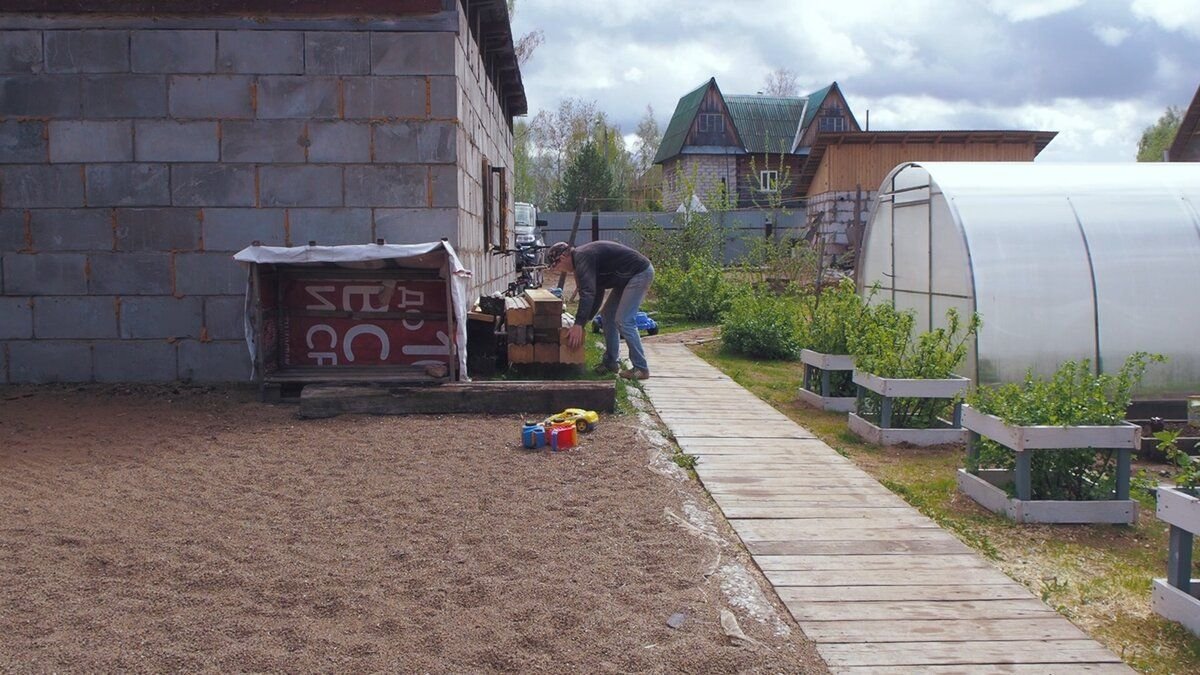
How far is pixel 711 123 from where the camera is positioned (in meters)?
47.0

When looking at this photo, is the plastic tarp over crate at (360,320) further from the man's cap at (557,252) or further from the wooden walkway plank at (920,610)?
the wooden walkway plank at (920,610)

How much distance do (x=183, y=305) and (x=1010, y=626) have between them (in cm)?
781

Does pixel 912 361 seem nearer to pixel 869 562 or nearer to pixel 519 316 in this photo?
pixel 519 316

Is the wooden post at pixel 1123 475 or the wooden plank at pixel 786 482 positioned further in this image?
the wooden plank at pixel 786 482

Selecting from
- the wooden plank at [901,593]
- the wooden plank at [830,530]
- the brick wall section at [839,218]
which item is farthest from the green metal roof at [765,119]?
the wooden plank at [901,593]

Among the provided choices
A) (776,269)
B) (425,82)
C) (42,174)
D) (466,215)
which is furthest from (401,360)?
(776,269)

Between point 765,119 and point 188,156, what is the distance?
4167cm

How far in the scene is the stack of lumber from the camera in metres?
9.98

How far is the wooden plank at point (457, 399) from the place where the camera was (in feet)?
28.0

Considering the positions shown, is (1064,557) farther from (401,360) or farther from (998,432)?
(401,360)

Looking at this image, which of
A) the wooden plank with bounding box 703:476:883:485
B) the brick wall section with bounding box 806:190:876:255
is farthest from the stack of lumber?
the brick wall section with bounding box 806:190:876:255

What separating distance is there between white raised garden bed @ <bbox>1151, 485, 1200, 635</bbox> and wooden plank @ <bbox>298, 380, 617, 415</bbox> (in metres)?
4.88

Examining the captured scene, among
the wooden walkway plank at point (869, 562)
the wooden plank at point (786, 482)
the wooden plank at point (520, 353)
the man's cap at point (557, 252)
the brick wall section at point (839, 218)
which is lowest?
the wooden walkway plank at point (869, 562)

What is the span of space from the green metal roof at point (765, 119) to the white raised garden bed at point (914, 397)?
39.1 meters
